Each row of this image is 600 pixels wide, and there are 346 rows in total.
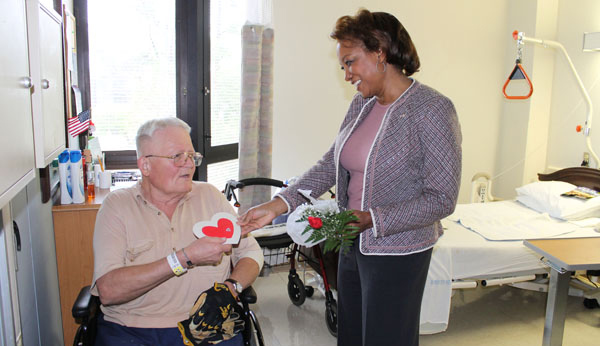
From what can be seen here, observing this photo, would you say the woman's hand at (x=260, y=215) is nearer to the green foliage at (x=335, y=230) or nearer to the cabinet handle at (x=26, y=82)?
the green foliage at (x=335, y=230)

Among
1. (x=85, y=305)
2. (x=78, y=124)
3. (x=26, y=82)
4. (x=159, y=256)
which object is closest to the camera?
(x=26, y=82)

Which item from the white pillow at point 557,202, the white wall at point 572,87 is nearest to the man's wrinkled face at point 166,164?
the white pillow at point 557,202

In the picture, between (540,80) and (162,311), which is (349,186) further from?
(540,80)

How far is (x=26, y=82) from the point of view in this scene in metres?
1.33

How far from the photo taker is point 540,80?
4.34m

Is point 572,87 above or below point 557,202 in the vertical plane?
above

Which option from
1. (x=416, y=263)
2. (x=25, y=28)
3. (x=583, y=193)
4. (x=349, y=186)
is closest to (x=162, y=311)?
(x=349, y=186)

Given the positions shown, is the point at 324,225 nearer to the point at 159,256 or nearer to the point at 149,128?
the point at 159,256

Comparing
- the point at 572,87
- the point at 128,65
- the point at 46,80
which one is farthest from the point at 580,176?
the point at 46,80

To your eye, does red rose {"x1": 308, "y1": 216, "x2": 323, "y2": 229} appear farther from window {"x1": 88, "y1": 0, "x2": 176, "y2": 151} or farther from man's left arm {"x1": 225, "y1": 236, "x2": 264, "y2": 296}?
window {"x1": 88, "y1": 0, "x2": 176, "y2": 151}

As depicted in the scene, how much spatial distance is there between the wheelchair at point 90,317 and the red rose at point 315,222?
38 cm

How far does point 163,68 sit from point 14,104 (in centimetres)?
239

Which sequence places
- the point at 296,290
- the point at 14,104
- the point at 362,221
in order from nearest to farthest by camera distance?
the point at 14,104 < the point at 362,221 < the point at 296,290

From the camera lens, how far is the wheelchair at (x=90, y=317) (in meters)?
1.61
